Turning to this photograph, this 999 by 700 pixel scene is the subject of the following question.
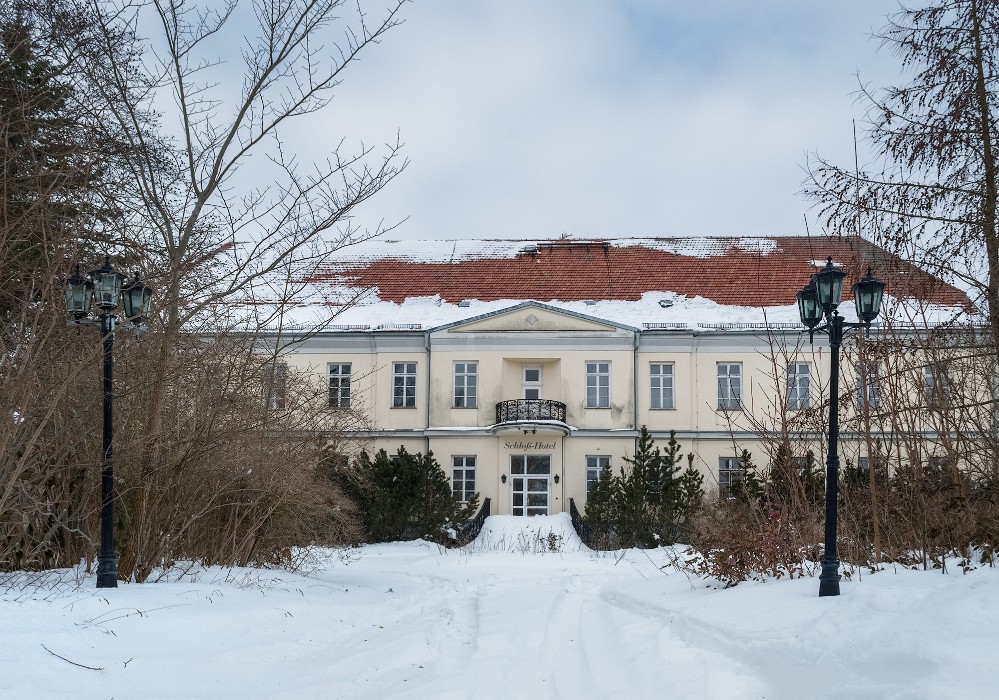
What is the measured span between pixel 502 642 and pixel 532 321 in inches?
1016

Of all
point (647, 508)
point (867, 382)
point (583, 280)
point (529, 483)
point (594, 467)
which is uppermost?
point (583, 280)

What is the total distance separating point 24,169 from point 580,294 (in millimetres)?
25747

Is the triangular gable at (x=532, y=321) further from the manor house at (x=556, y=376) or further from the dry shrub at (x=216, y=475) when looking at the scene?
the dry shrub at (x=216, y=475)

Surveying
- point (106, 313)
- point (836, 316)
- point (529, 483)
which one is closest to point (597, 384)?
point (529, 483)

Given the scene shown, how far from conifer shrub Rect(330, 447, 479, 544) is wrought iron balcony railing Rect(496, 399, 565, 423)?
6190mm

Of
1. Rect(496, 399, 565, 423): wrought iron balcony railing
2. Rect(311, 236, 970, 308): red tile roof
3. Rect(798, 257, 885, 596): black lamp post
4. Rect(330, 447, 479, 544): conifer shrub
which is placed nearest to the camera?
Rect(798, 257, 885, 596): black lamp post

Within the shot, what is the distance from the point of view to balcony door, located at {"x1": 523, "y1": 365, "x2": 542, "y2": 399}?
36656 millimetres

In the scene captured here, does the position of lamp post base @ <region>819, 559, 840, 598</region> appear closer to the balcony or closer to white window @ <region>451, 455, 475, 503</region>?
the balcony

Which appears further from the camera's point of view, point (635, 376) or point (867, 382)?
point (635, 376)

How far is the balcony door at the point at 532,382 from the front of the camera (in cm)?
3666

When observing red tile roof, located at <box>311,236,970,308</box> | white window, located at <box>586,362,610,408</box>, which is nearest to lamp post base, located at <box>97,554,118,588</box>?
white window, located at <box>586,362,610,408</box>

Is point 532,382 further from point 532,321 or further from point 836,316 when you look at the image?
point 836,316

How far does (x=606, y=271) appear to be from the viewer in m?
38.7

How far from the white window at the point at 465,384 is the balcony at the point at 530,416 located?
1.16 m
